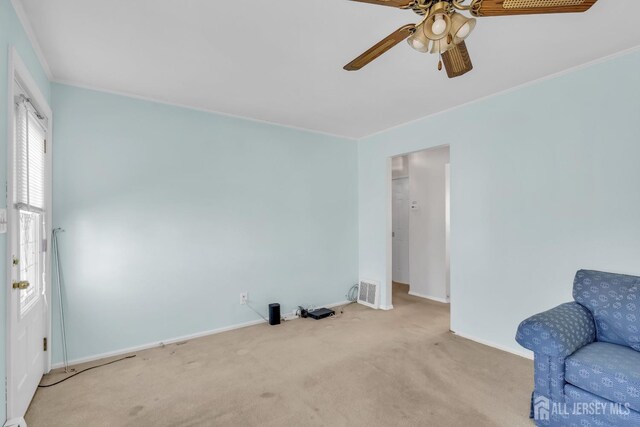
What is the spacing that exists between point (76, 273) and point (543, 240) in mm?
4030

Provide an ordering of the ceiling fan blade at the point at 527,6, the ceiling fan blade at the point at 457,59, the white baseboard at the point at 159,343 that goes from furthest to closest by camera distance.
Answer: the white baseboard at the point at 159,343, the ceiling fan blade at the point at 457,59, the ceiling fan blade at the point at 527,6

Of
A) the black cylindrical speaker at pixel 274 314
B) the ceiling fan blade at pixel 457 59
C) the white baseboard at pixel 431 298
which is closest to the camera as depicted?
the ceiling fan blade at pixel 457 59

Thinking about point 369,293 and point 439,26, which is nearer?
point 439,26

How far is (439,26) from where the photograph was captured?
1.38 metres

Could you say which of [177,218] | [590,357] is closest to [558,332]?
[590,357]

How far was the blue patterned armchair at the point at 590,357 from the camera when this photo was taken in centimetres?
163

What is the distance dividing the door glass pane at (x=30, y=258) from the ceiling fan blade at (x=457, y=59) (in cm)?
273

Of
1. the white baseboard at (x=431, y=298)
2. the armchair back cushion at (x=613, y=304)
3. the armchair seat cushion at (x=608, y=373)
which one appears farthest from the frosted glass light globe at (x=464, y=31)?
the white baseboard at (x=431, y=298)

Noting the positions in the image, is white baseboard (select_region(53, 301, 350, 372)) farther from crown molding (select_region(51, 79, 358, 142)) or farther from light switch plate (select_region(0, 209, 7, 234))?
crown molding (select_region(51, 79, 358, 142))

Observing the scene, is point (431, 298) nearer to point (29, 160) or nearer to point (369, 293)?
point (369, 293)

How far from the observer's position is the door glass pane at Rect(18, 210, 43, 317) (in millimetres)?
2023

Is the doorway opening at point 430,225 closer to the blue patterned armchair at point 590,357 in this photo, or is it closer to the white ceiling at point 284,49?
the white ceiling at point 284,49

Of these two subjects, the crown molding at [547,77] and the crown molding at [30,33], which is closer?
the crown molding at [30,33]

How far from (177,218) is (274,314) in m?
1.51
